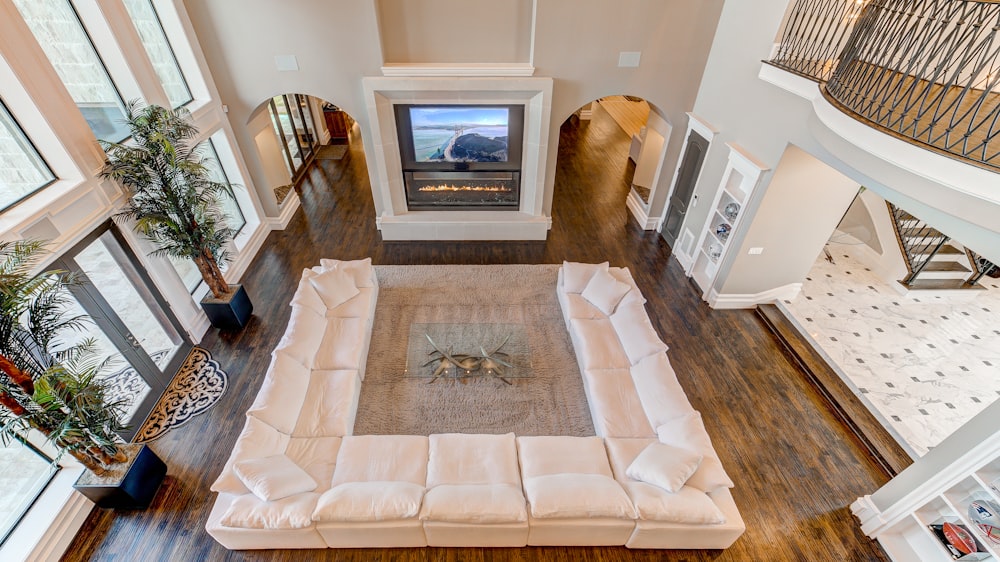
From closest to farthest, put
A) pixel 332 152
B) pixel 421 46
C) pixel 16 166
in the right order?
pixel 16 166 → pixel 421 46 → pixel 332 152

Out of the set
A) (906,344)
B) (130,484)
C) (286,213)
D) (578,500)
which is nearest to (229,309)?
(130,484)

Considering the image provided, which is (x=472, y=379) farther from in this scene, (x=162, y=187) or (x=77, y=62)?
(x=77, y=62)

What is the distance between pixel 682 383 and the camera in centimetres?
504

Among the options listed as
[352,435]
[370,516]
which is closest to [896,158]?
[370,516]

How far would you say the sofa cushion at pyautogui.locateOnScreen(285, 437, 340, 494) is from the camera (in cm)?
367

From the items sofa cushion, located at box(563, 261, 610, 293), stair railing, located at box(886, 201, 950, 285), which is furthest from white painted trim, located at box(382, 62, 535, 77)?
stair railing, located at box(886, 201, 950, 285)

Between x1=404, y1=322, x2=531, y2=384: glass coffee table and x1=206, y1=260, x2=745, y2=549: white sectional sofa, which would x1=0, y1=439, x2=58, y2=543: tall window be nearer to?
x1=206, y1=260, x2=745, y2=549: white sectional sofa

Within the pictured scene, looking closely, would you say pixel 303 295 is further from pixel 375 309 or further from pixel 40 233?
pixel 40 233

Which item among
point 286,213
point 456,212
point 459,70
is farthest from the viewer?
point 286,213

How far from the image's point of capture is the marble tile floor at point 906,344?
4.65 metres

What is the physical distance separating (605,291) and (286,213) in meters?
6.00

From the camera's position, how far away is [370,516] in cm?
321

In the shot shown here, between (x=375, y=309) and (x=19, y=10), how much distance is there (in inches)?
165

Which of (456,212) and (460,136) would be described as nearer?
(460,136)
